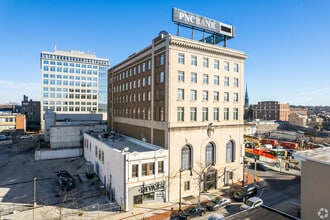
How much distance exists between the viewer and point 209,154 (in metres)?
41.6

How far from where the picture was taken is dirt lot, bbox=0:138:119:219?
101 feet

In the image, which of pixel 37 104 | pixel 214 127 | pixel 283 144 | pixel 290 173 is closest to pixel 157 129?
pixel 214 127

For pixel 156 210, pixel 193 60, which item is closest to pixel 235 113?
pixel 193 60

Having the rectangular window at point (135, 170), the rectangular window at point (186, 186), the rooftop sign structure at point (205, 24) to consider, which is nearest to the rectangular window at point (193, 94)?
the rooftop sign structure at point (205, 24)

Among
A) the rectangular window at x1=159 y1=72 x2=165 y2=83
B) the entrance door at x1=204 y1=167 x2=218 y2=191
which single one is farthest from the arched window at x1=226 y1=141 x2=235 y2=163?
the rectangular window at x1=159 y1=72 x2=165 y2=83

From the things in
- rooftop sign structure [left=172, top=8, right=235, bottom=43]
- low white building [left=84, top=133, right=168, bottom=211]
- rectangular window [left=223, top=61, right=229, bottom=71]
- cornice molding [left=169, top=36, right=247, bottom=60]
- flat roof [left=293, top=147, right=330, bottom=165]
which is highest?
rooftop sign structure [left=172, top=8, right=235, bottom=43]

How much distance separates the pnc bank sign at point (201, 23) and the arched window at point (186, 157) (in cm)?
2347

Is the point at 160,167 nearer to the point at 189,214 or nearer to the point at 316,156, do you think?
the point at 189,214

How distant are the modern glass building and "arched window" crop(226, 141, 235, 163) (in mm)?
84033

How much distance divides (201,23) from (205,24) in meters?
1.00

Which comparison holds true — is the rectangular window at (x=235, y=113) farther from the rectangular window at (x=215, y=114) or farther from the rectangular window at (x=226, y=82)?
the rectangular window at (x=226, y=82)

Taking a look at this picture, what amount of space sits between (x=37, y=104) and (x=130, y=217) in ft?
407

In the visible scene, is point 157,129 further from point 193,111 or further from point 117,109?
point 117,109

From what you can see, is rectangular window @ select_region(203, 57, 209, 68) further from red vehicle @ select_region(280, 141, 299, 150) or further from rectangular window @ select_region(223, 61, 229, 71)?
red vehicle @ select_region(280, 141, 299, 150)
